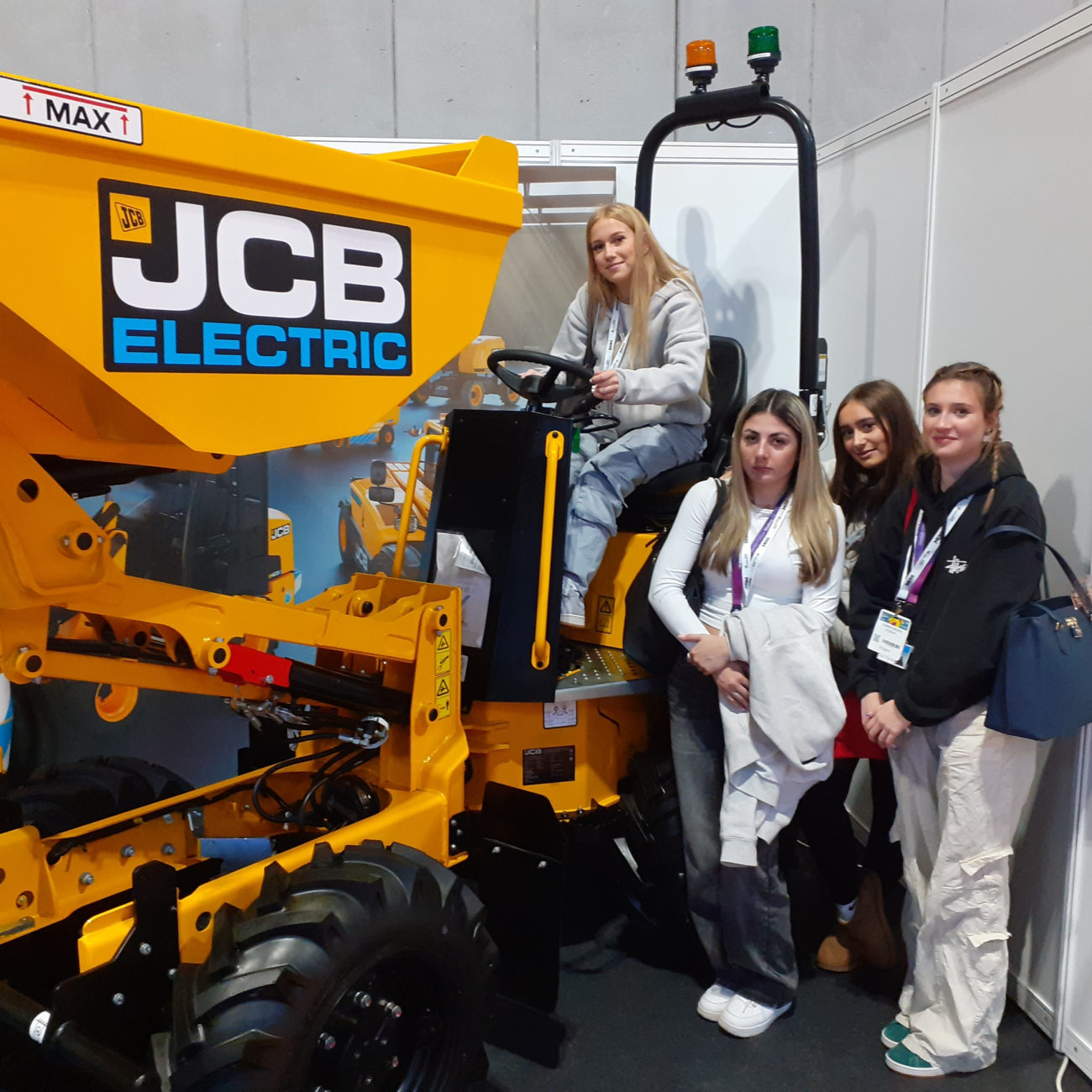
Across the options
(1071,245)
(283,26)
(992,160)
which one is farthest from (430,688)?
(283,26)

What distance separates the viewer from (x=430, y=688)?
2363mm

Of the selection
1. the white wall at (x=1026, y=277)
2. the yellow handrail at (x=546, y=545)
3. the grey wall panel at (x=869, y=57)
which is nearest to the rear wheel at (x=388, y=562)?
the yellow handrail at (x=546, y=545)

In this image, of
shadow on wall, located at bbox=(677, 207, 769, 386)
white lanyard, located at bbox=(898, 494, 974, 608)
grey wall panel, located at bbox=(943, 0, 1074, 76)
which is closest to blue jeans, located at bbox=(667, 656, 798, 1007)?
white lanyard, located at bbox=(898, 494, 974, 608)

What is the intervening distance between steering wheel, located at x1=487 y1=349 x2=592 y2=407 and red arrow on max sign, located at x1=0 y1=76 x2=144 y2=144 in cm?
121

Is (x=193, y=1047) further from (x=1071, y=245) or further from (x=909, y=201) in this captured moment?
(x=909, y=201)

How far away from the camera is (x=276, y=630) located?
206 cm

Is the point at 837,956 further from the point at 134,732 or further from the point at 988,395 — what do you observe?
the point at 134,732

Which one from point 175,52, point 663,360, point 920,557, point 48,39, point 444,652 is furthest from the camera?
point 175,52

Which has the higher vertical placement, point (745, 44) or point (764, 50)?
point (745, 44)

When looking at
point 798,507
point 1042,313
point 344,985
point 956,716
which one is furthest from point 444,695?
point 1042,313

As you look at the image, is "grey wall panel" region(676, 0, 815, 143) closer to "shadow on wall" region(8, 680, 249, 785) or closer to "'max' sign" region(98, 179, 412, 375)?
"'max' sign" region(98, 179, 412, 375)

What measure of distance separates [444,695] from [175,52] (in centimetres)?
364

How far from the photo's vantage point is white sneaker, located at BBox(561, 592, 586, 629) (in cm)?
280

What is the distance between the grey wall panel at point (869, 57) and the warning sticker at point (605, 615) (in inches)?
121
